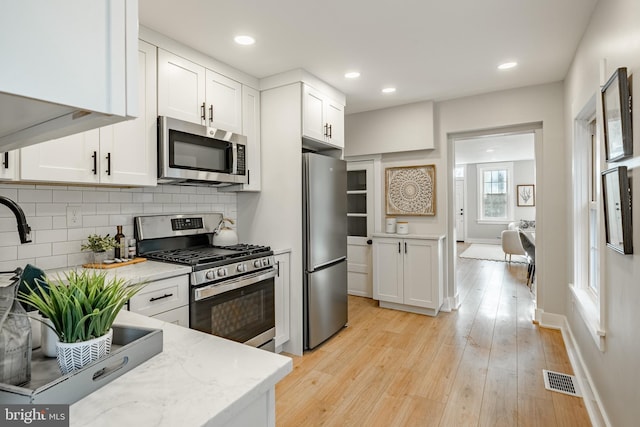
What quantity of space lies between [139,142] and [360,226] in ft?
10.2

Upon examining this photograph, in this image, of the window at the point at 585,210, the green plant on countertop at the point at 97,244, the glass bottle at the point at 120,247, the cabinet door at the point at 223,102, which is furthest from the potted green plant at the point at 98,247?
the window at the point at 585,210

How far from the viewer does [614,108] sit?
63.7 inches

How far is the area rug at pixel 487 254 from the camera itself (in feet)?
24.7

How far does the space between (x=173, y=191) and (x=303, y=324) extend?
1.60m

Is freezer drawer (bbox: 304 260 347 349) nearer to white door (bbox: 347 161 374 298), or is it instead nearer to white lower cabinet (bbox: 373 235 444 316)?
white lower cabinet (bbox: 373 235 444 316)

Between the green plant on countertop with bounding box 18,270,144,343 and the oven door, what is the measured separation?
1.44 metres

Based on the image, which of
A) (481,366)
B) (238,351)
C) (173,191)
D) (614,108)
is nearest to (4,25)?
(238,351)

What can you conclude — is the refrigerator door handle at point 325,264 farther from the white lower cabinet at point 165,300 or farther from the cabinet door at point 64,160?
the cabinet door at point 64,160

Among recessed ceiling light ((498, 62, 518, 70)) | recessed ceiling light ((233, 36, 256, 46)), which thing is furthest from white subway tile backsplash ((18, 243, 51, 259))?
recessed ceiling light ((498, 62, 518, 70))

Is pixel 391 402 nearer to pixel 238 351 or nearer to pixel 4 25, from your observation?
pixel 238 351

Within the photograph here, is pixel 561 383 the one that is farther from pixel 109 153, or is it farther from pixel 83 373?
pixel 109 153

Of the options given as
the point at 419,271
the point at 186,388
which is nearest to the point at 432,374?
the point at 419,271

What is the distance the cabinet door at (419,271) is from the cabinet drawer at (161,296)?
2668 millimetres

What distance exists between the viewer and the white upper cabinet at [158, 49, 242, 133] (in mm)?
2373
